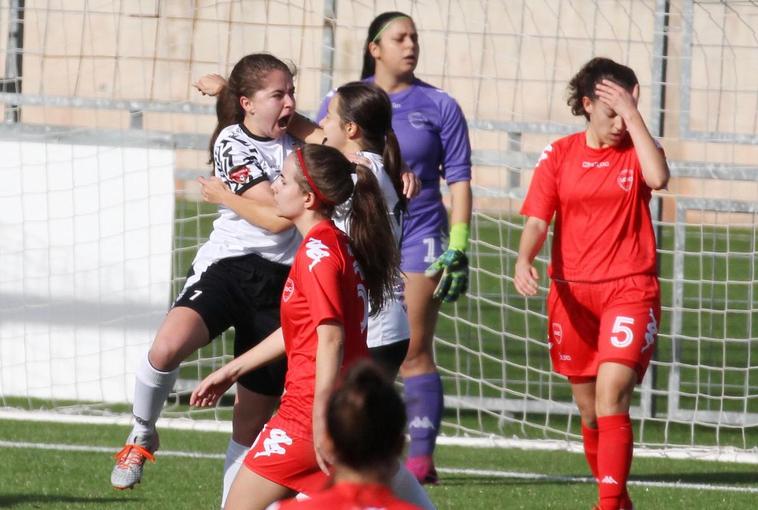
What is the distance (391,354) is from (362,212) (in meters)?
1.29

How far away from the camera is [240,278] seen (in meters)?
5.43

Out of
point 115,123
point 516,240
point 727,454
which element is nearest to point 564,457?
point 727,454

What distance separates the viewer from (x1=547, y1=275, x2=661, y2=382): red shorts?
5793 mm

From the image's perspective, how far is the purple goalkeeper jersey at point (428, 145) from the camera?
22.0 ft

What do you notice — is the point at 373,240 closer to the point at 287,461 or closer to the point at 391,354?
the point at 287,461

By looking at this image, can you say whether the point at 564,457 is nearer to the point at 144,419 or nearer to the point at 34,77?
the point at 144,419

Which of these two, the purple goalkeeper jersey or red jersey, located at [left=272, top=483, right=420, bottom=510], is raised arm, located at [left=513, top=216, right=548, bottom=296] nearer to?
the purple goalkeeper jersey

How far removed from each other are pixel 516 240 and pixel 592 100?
21.8ft

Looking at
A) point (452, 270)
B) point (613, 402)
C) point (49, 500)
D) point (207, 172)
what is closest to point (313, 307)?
point (613, 402)

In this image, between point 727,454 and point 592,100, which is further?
point 727,454

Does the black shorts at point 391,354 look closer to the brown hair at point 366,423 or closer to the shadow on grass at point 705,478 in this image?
the shadow on grass at point 705,478

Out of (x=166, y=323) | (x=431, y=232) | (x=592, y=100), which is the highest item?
(x=592, y=100)

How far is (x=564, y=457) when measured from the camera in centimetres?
800

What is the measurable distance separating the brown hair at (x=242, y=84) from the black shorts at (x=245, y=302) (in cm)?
46
